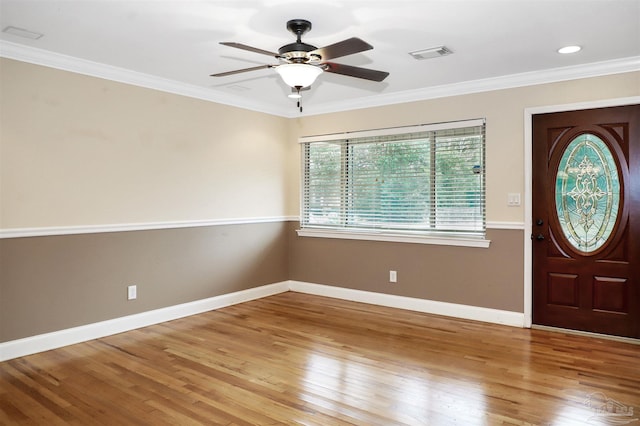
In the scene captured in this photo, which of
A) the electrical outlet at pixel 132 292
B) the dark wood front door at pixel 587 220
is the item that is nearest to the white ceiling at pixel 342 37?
the dark wood front door at pixel 587 220

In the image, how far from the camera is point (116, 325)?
4.12 meters

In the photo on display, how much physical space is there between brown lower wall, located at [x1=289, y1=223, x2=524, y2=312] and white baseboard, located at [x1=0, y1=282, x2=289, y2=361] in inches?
31.3

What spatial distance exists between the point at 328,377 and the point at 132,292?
227cm

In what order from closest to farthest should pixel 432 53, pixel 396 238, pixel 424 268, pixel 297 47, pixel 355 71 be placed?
pixel 297 47, pixel 355 71, pixel 432 53, pixel 424 268, pixel 396 238

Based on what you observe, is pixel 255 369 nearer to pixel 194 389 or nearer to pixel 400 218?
pixel 194 389

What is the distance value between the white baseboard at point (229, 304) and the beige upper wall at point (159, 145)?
3.15 ft

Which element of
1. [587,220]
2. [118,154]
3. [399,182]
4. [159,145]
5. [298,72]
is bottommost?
[587,220]

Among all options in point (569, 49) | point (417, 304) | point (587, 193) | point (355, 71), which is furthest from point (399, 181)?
point (355, 71)

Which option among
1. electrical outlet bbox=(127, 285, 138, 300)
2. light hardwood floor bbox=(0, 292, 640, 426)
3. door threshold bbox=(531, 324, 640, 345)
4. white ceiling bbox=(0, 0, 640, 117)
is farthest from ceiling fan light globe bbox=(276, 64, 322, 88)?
door threshold bbox=(531, 324, 640, 345)

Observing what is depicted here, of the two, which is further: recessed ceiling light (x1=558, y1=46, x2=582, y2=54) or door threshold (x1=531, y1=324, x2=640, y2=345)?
door threshold (x1=531, y1=324, x2=640, y2=345)

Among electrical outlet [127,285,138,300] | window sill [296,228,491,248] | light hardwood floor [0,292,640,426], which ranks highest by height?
window sill [296,228,491,248]

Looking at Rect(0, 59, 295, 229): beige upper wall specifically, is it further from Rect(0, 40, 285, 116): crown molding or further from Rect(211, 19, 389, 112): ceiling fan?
Rect(211, 19, 389, 112): ceiling fan

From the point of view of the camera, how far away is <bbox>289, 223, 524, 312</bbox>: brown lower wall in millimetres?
4391

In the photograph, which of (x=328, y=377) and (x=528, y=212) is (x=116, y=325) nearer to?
(x=328, y=377)
